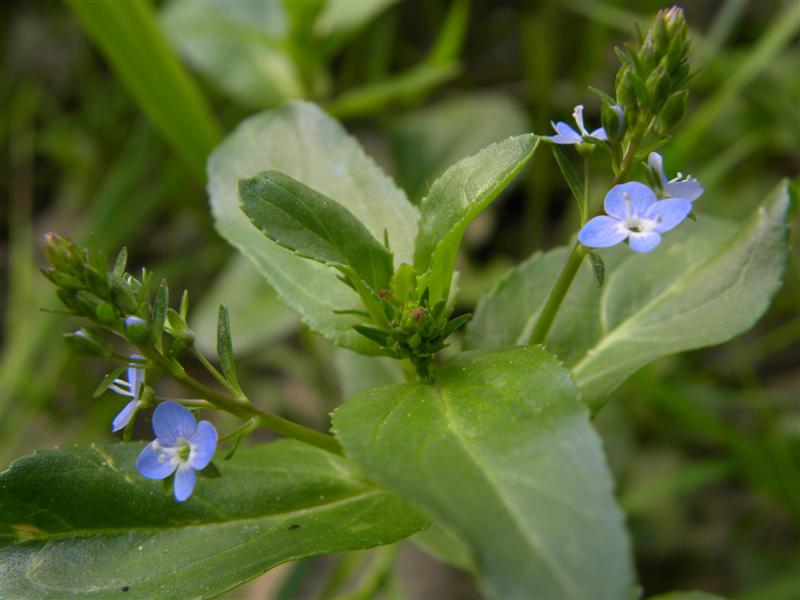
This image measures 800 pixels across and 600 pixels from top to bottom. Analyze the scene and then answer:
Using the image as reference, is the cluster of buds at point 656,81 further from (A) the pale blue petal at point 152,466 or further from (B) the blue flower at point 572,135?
(A) the pale blue petal at point 152,466

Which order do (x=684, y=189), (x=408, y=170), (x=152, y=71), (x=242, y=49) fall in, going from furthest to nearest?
1. (x=408, y=170)
2. (x=242, y=49)
3. (x=152, y=71)
4. (x=684, y=189)

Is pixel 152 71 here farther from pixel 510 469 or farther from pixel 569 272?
pixel 510 469

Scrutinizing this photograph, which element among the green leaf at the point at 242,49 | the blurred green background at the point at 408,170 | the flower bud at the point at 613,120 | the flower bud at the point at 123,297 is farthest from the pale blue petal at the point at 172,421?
the green leaf at the point at 242,49

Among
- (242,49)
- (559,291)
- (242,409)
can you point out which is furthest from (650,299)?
(242,49)

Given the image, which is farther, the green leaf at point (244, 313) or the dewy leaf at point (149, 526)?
the green leaf at point (244, 313)

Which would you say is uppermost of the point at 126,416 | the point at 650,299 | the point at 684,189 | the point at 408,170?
the point at 126,416

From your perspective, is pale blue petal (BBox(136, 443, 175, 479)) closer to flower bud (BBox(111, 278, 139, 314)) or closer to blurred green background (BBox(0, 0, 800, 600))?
flower bud (BBox(111, 278, 139, 314))

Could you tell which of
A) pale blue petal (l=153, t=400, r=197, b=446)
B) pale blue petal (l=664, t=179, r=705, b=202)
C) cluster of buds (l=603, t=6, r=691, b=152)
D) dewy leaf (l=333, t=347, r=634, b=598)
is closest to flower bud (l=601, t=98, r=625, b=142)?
cluster of buds (l=603, t=6, r=691, b=152)
